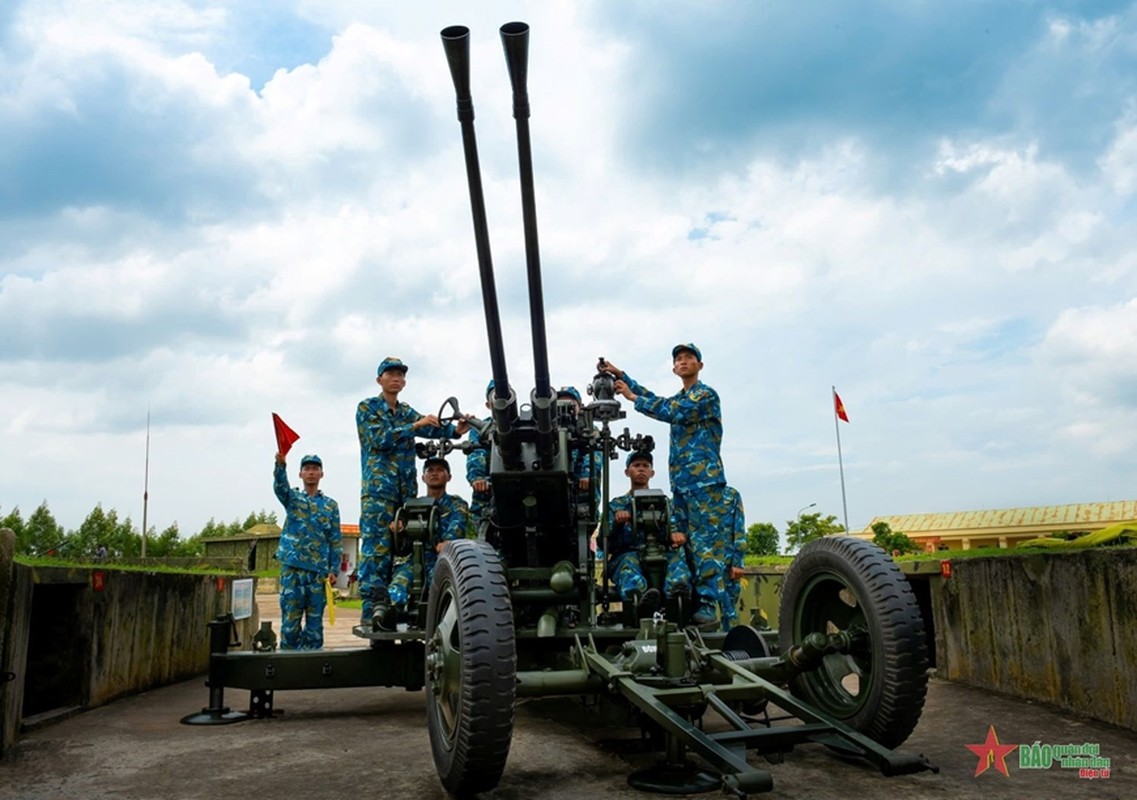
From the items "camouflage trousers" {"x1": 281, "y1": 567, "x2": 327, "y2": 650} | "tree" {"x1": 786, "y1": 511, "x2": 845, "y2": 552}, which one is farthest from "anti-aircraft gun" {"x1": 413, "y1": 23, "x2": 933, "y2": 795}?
"tree" {"x1": 786, "y1": 511, "x2": 845, "y2": 552}

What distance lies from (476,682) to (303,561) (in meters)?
4.70

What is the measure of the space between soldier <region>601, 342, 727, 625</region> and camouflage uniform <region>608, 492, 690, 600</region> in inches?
6.8

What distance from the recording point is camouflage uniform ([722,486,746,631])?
21.4 ft

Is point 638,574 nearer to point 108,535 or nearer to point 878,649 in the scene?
point 878,649

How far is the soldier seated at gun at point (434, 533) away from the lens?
5543 mm

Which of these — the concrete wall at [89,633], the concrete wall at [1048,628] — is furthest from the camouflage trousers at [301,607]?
the concrete wall at [1048,628]

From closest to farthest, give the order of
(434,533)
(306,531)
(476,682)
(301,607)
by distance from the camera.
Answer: (476,682), (434,533), (301,607), (306,531)

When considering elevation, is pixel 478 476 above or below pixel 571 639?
above

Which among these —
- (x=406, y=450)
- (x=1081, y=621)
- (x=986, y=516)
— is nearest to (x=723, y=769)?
(x=1081, y=621)

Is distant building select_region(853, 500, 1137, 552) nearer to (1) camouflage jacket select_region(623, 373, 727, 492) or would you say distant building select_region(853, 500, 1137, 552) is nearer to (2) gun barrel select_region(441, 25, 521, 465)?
(1) camouflage jacket select_region(623, 373, 727, 492)

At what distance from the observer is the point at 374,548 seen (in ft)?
21.4

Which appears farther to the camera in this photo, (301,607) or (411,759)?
(301,607)

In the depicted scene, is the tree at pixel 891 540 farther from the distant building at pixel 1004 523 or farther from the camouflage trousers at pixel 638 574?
the camouflage trousers at pixel 638 574

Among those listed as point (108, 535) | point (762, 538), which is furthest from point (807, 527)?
point (108, 535)
